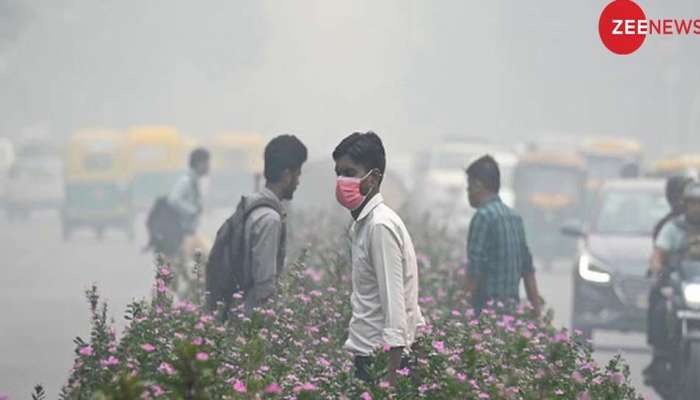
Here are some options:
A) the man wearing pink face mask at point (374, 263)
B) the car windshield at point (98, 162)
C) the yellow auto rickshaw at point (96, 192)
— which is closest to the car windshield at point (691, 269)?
the man wearing pink face mask at point (374, 263)

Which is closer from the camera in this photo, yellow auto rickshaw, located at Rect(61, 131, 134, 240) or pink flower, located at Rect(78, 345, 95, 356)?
pink flower, located at Rect(78, 345, 95, 356)

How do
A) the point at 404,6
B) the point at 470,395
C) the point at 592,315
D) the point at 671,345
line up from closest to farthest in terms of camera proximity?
1. the point at 470,395
2. the point at 671,345
3. the point at 592,315
4. the point at 404,6

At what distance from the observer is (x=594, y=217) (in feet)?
55.8

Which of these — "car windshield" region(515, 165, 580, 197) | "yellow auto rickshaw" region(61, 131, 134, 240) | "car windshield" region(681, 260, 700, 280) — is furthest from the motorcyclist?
"yellow auto rickshaw" region(61, 131, 134, 240)

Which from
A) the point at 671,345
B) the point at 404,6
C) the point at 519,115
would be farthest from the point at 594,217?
the point at 519,115

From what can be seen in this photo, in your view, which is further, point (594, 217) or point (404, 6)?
point (404, 6)

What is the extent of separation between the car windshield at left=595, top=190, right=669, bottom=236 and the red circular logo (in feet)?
4.99

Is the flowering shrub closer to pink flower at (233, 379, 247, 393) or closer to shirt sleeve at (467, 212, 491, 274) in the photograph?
pink flower at (233, 379, 247, 393)

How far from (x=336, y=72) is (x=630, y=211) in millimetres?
77014

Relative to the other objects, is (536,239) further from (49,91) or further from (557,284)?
(49,91)

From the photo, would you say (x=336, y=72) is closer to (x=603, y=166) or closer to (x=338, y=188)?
(x=603, y=166)

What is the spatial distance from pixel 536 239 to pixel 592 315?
14045 mm

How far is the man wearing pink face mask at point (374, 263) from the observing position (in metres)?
6.09

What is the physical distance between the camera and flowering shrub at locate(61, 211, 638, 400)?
18.2ft
